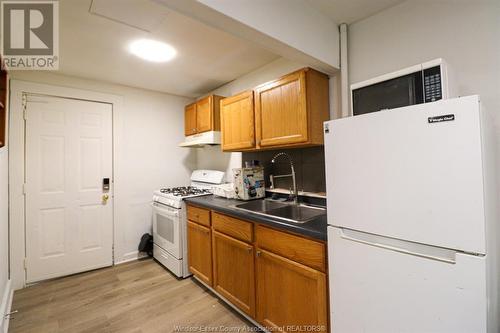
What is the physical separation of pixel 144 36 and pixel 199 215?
64.7 inches

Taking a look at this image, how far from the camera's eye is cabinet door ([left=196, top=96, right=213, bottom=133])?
2.87 m

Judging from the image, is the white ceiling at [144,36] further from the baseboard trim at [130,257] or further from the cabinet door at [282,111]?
the baseboard trim at [130,257]

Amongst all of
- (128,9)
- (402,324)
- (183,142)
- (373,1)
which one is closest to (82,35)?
(128,9)

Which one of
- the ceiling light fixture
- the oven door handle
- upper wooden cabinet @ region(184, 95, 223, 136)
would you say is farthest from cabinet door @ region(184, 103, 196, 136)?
the oven door handle

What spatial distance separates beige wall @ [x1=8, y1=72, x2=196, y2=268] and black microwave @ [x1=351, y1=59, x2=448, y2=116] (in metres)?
2.73

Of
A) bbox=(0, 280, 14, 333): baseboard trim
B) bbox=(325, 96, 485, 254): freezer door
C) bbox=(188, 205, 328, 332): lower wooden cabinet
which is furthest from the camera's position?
bbox=(0, 280, 14, 333): baseboard trim

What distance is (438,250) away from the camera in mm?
922

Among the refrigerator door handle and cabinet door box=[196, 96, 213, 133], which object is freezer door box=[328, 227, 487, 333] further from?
cabinet door box=[196, 96, 213, 133]

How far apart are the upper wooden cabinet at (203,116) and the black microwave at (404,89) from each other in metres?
1.78

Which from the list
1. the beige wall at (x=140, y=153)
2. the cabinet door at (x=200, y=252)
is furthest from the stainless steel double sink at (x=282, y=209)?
the beige wall at (x=140, y=153)

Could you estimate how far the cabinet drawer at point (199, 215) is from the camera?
2.22 meters

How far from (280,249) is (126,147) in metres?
2.53

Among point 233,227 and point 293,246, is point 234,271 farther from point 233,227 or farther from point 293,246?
point 293,246

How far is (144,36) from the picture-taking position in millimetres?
1875
